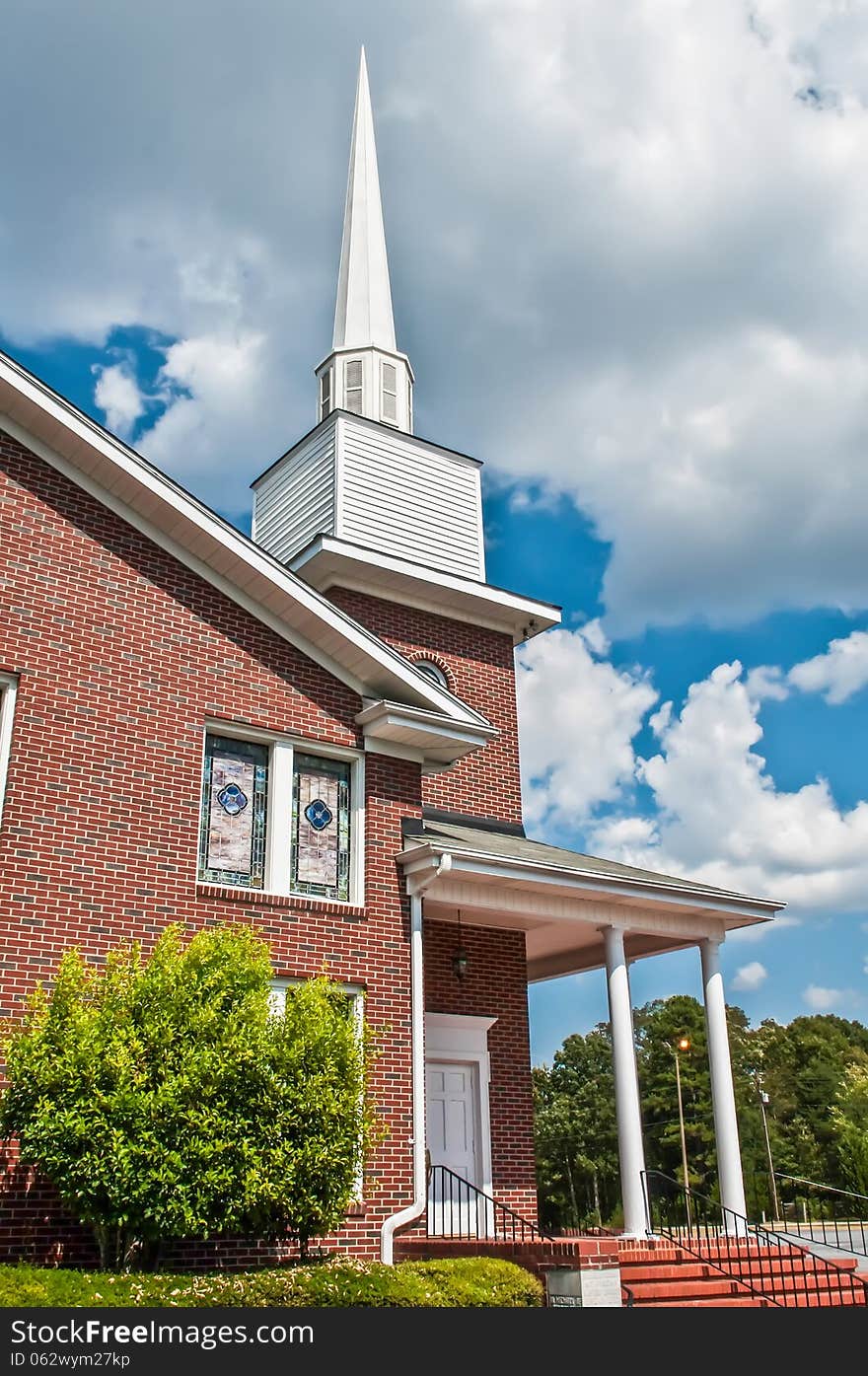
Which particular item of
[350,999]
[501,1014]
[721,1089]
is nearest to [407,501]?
[501,1014]

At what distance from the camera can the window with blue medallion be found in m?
12.5

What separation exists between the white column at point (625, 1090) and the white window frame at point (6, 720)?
305 inches

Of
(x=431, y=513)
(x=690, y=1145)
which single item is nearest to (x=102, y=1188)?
(x=431, y=513)

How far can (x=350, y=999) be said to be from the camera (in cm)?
1277

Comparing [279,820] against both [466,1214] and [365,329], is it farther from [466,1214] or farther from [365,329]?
[365,329]

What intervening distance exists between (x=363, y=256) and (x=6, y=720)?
15348 millimetres

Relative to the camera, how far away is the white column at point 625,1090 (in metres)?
13.9

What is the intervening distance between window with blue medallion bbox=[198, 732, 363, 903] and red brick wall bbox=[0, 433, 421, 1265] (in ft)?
0.72

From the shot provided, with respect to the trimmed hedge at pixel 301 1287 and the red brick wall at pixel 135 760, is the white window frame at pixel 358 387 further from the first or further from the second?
the trimmed hedge at pixel 301 1287

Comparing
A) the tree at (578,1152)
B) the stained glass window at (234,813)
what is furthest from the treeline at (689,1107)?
the stained glass window at (234,813)

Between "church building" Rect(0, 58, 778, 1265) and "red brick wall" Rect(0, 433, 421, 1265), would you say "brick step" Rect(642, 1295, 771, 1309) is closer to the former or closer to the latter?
"church building" Rect(0, 58, 778, 1265)

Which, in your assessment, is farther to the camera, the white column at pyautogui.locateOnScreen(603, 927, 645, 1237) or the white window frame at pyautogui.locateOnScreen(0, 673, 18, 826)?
the white column at pyautogui.locateOnScreen(603, 927, 645, 1237)

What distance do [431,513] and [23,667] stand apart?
9.78 meters

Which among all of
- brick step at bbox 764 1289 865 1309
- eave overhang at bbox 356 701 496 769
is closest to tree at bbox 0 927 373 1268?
eave overhang at bbox 356 701 496 769
